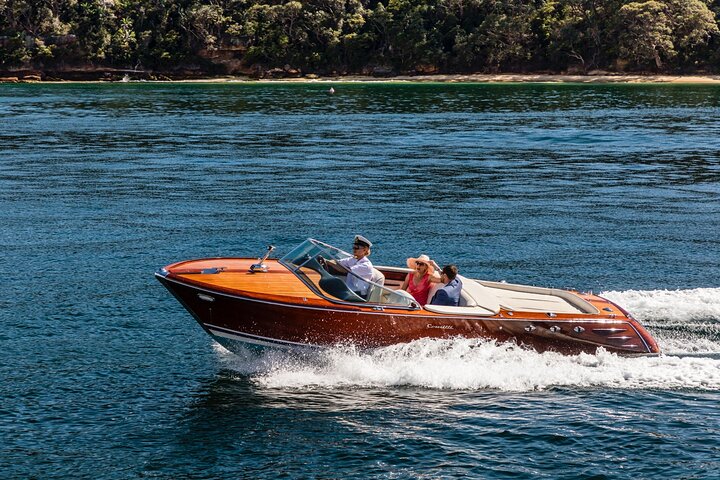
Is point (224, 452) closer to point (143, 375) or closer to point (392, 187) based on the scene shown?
point (143, 375)

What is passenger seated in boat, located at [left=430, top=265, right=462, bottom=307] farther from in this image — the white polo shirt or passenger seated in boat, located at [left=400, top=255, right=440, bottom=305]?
the white polo shirt

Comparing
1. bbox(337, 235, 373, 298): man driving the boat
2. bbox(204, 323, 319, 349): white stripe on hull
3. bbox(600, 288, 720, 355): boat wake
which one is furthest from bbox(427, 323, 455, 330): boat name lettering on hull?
bbox(600, 288, 720, 355): boat wake

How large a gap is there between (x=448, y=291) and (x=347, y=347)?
215 centimetres

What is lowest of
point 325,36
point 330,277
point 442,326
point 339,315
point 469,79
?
point 442,326

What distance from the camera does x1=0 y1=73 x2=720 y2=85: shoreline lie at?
134625 mm

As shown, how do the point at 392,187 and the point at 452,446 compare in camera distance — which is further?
the point at 392,187

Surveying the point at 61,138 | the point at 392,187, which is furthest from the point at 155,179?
the point at 61,138

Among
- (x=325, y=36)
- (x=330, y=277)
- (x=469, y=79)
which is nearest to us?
(x=330, y=277)

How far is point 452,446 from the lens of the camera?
1399 centimetres

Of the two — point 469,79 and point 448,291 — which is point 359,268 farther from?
point 469,79

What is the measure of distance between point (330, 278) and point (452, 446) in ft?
14.0

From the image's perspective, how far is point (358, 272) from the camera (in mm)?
16953

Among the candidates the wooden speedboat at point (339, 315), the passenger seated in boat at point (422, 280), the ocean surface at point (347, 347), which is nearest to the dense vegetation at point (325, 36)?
the ocean surface at point (347, 347)

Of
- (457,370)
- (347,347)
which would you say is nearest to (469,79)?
(457,370)
